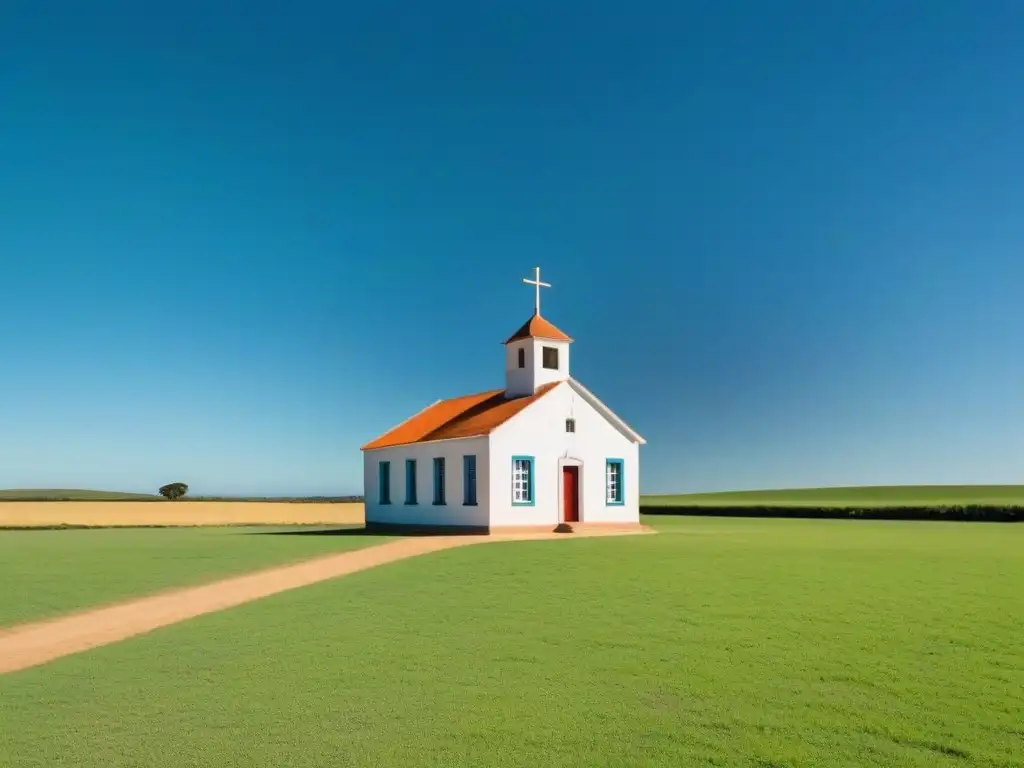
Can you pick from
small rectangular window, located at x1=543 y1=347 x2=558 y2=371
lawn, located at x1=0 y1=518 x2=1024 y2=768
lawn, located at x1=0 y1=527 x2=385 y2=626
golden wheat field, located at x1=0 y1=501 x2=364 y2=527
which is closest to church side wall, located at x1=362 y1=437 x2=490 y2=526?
lawn, located at x1=0 y1=527 x2=385 y2=626

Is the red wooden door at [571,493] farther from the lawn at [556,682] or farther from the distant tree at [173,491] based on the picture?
the distant tree at [173,491]

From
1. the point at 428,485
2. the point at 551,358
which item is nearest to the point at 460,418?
the point at 428,485

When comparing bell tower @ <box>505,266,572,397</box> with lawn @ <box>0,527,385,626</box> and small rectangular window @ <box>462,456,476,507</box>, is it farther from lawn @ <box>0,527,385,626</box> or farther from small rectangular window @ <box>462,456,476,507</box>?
lawn @ <box>0,527,385,626</box>

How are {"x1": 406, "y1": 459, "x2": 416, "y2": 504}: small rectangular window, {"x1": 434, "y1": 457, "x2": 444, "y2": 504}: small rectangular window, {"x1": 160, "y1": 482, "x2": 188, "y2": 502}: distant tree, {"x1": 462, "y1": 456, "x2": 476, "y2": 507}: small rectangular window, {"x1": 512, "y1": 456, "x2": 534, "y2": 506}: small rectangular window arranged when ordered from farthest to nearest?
{"x1": 160, "y1": 482, "x2": 188, "y2": 502}: distant tree, {"x1": 406, "y1": 459, "x2": 416, "y2": 504}: small rectangular window, {"x1": 434, "y1": 457, "x2": 444, "y2": 504}: small rectangular window, {"x1": 462, "y1": 456, "x2": 476, "y2": 507}: small rectangular window, {"x1": 512, "y1": 456, "x2": 534, "y2": 506}: small rectangular window

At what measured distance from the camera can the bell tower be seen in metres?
40.5

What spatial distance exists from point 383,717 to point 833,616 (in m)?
7.79

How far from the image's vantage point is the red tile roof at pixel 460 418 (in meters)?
38.3

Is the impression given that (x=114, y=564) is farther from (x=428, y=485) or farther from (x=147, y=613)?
(x=428, y=485)

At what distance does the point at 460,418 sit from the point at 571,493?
6.99m

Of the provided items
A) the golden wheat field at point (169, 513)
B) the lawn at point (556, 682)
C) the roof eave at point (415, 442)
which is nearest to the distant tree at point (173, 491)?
the golden wheat field at point (169, 513)

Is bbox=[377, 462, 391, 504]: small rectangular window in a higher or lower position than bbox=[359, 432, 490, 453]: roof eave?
lower

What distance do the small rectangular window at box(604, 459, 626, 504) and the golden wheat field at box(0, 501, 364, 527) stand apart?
23.4 m

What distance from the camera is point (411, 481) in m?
42.3

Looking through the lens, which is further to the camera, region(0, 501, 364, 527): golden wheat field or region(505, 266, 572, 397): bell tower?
region(0, 501, 364, 527): golden wheat field
